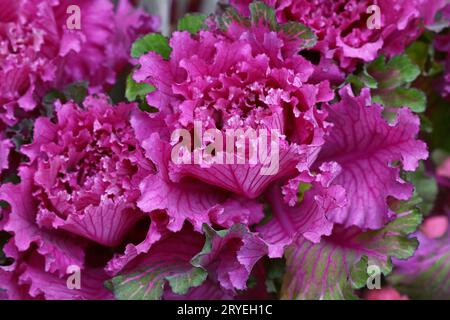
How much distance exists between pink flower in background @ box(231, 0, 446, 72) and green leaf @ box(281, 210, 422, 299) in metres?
0.17

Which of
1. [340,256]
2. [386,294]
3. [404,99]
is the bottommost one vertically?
[386,294]

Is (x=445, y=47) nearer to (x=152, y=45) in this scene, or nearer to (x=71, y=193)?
(x=152, y=45)

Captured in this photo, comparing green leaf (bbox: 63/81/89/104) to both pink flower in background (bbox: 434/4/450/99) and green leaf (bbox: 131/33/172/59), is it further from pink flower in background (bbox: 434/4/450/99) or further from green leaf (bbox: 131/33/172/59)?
pink flower in background (bbox: 434/4/450/99)

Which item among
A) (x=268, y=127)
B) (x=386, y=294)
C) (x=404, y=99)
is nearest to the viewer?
(x=268, y=127)

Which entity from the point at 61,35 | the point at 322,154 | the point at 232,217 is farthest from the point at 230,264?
the point at 61,35

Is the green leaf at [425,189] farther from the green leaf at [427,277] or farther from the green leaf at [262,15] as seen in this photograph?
the green leaf at [262,15]

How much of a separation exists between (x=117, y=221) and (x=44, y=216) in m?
0.07

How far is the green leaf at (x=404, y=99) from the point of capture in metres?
0.69

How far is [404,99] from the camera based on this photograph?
69 centimetres

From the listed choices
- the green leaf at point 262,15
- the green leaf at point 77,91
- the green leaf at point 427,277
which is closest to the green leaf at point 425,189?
the green leaf at point 427,277

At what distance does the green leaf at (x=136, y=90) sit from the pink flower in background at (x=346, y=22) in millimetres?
126

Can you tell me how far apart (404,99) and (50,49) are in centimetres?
38

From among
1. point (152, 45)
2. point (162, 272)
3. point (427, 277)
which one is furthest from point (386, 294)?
point (152, 45)
